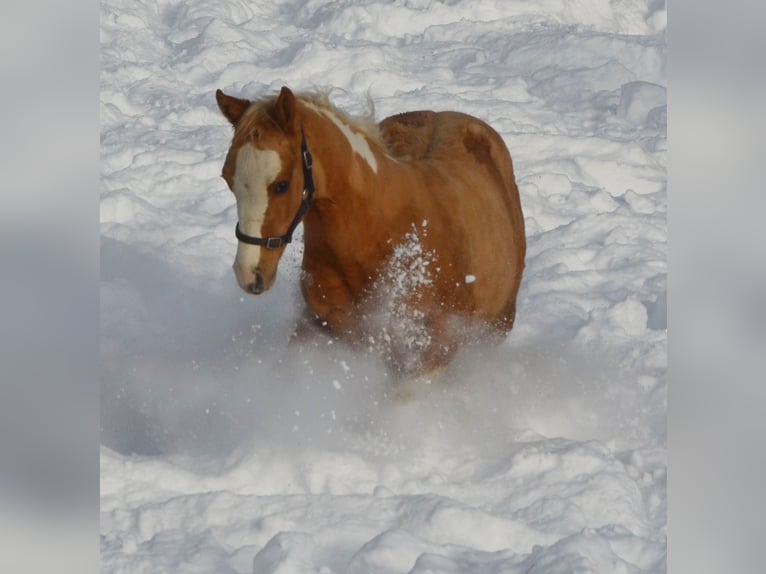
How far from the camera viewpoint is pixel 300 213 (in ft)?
7.26

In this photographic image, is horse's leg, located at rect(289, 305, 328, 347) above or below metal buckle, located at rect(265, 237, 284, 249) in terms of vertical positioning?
below

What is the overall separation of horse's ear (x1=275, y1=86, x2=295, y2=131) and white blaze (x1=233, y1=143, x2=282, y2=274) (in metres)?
0.06

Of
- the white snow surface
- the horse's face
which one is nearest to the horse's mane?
the horse's face

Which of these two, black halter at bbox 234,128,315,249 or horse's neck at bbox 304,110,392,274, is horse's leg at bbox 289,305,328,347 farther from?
black halter at bbox 234,128,315,249

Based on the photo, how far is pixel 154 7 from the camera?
13.3ft

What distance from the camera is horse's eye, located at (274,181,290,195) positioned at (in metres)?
2.16

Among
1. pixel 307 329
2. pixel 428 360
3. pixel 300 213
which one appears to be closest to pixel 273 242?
pixel 300 213

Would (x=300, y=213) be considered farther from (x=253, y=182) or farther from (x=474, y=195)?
(x=474, y=195)

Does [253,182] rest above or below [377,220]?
above

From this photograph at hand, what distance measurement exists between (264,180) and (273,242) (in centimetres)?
11

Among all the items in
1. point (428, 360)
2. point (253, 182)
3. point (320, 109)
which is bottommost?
point (428, 360)

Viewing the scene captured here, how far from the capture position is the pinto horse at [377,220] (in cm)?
216
